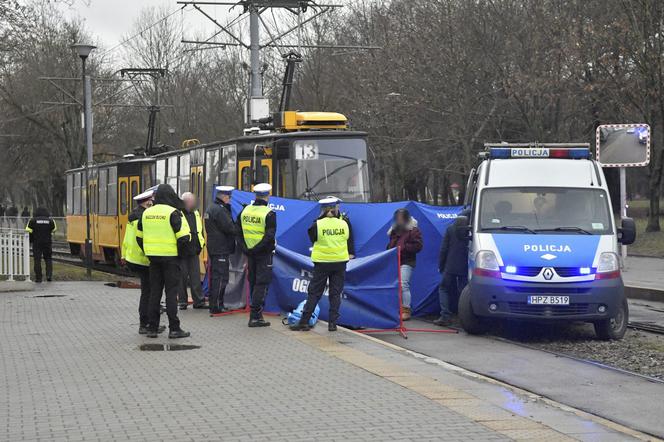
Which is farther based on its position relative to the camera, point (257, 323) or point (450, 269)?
point (450, 269)

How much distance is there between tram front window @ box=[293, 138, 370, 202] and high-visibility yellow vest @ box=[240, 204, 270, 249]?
5.98 meters

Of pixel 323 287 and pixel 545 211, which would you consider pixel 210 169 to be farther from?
pixel 545 211

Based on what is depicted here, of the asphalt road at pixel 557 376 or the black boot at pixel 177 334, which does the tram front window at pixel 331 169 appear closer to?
the asphalt road at pixel 557 376

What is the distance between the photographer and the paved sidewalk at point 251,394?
7.36 m

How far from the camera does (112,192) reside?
100 ft

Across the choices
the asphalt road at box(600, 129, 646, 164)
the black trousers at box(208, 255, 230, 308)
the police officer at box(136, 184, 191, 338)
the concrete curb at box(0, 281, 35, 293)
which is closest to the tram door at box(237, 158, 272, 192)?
the concrete curb at box(0, 281, 35, 293)

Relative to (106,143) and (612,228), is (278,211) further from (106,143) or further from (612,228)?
(106,143)

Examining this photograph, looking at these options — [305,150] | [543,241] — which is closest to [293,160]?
[305,150]

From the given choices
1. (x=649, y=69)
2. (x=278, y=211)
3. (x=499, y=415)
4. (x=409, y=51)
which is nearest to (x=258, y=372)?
(x=499, y=415)

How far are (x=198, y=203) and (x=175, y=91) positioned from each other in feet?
116

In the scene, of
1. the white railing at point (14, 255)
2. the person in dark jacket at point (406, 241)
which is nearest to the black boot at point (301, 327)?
the person in dark jacket at point (406, 241)

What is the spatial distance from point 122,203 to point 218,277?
15.7 m

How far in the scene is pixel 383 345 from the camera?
11711 millimetres

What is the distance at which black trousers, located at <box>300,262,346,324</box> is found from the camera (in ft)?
42.2
